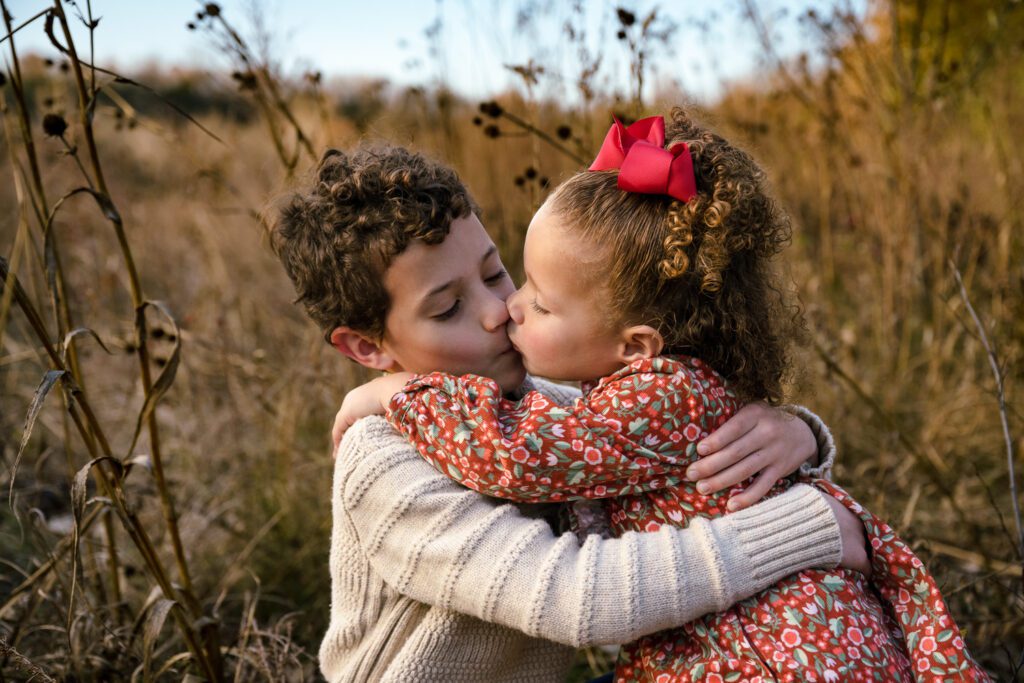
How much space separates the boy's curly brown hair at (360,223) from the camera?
5.66 feet

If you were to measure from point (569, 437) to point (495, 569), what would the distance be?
10.0 inches

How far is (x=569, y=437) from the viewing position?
1.45 metres

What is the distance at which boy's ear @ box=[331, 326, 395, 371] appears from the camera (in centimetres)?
186

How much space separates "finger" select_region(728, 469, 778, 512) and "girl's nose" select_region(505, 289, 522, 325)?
53cm

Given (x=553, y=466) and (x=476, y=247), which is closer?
(x=553, y=466)

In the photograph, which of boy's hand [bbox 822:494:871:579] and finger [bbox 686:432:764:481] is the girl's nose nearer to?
finger [bbox 686:432:764:481]

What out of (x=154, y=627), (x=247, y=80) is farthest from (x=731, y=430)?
(x=247, y=80)

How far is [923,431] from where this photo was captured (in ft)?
Result: 11.7

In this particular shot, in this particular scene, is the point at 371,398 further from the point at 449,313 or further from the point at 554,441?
the point at 554,441

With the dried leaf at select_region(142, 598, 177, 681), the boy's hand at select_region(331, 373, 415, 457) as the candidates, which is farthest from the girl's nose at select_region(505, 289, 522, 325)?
the dried leaf at select_region(142, 598, 177, 681)

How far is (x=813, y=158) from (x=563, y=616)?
3707 millimetres

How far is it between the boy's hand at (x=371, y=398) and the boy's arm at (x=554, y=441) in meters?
0.16

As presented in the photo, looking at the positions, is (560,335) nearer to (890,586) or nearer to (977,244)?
(890,586)

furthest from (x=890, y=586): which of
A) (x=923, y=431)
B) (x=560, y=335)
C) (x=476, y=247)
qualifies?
(x=923, y=431)
